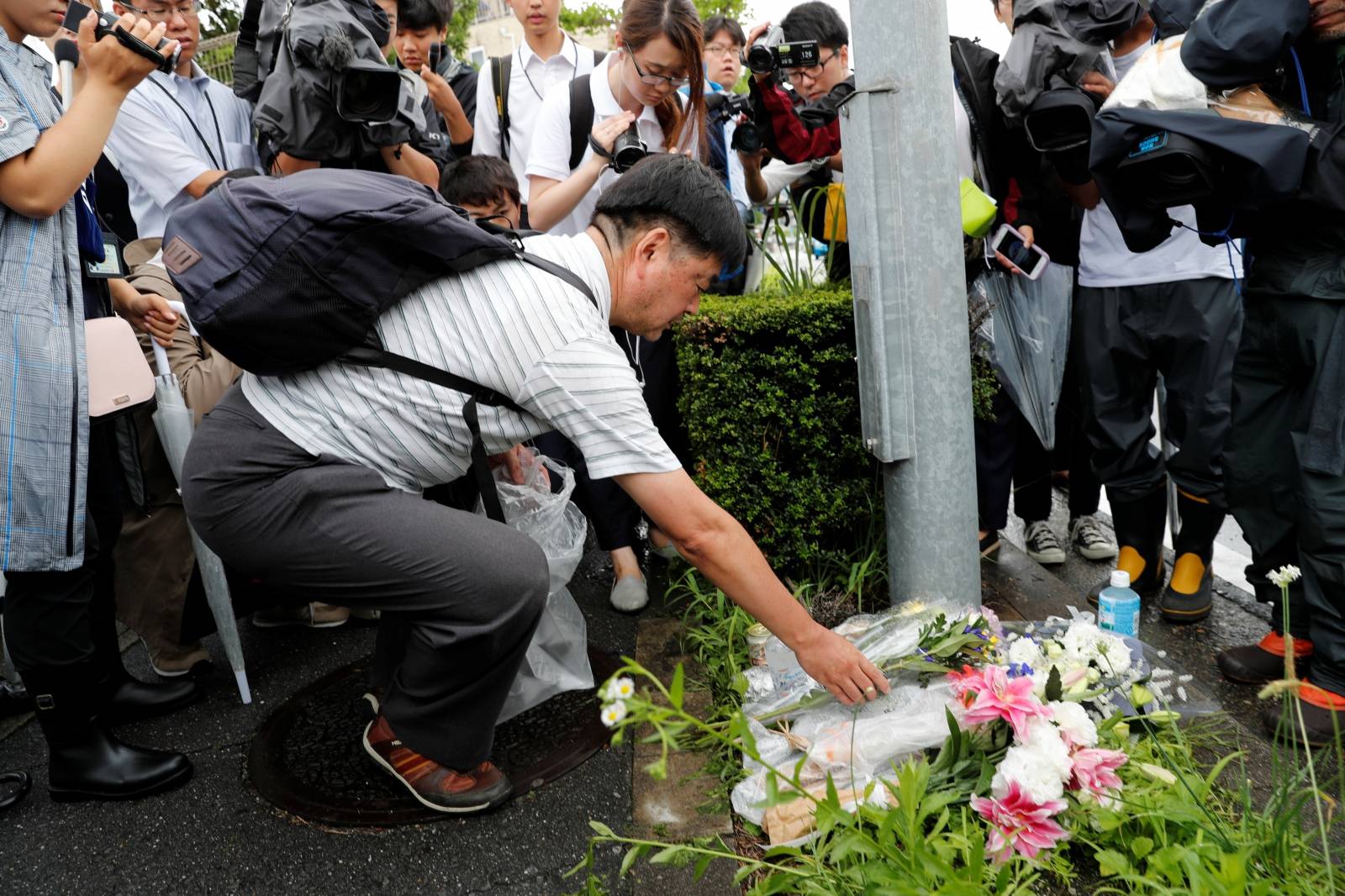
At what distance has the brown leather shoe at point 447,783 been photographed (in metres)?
2.54

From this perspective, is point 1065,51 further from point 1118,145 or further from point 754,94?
point 754,94

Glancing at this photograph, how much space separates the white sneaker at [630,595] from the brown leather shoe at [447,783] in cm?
114

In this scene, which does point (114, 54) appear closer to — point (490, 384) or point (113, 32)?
point (113, 32)

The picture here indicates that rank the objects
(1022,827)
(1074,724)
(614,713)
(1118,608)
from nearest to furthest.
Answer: (614,713) → (1022,827) → (1074,724) → (1118,608)

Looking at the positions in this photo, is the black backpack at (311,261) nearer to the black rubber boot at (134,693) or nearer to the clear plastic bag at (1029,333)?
the black rubber boot at (134,693)

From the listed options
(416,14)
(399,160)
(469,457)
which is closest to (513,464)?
(469,457)

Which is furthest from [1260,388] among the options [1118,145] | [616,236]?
[616,236]

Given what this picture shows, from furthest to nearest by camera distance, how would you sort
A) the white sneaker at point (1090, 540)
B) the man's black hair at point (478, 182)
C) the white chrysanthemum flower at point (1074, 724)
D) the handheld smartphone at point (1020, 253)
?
the white sneaker at point (1090, 540)
the man's black hair at point (478, 182)
the handheld smartphone at point (1020, 253)
the white chrysanthemum flower at point (1074, 724)

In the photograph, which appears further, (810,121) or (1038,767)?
(810,121)

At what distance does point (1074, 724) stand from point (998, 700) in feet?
0.53

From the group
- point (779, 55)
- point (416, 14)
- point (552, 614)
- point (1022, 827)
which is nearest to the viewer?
point (1022, 827)

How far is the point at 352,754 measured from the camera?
9.50 ft

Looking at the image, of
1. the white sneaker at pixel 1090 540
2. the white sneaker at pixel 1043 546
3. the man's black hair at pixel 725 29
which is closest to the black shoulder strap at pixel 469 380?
the white sneaker at pixel 1043 546

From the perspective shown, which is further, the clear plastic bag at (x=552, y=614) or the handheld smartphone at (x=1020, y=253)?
the handheld smartphone at (x=1020, y=253)
